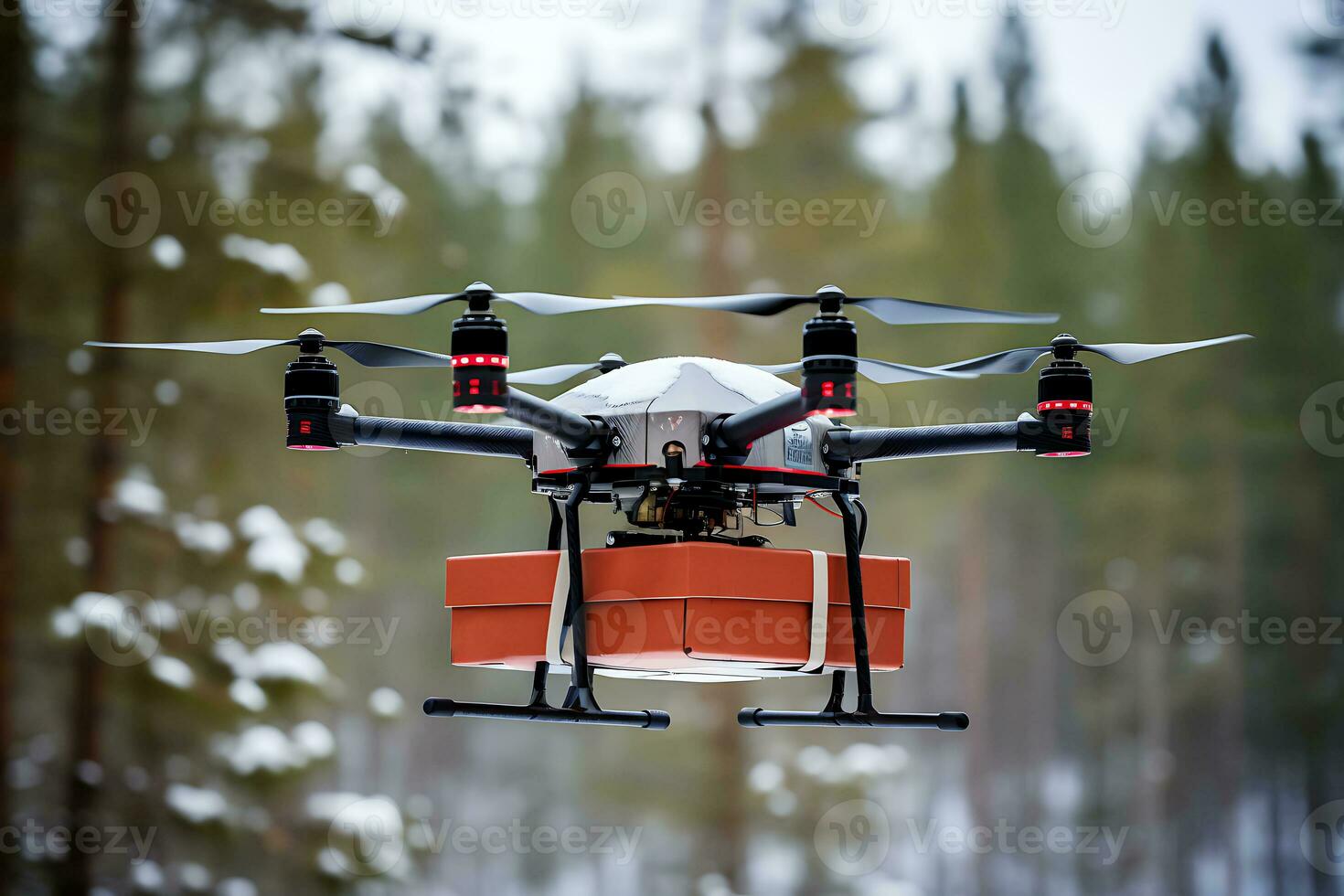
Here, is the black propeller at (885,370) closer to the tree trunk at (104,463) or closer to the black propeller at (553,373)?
the black propeller at (553,373)

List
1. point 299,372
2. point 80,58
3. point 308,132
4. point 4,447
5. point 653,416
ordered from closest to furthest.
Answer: point 653,416, point 299,372, point 4,447, point 80,58, point 308,132

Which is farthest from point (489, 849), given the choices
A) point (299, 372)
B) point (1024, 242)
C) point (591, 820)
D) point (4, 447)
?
point (299, 372)

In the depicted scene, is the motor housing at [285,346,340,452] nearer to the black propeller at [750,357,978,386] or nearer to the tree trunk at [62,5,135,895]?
the black propeller at [750,357,978,386]

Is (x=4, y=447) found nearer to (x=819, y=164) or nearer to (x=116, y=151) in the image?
(x=116, y=151)

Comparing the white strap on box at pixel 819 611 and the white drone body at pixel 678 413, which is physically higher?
the white drone body at pixel 678 413

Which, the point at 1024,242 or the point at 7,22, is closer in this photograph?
the point at 7,22

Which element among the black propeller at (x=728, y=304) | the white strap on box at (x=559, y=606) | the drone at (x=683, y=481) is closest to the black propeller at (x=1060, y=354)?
the drone at (x=683, y=481)

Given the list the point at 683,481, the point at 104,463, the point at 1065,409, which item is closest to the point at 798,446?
the point at 683,481
